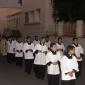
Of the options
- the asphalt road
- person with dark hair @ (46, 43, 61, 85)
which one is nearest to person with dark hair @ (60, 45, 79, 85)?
person with dark hair @ (46, 43, 61, 85)

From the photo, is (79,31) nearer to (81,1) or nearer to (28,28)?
(81,1)

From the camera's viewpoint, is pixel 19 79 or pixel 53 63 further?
pixel 19 79

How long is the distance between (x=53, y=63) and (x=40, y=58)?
12.8 feet

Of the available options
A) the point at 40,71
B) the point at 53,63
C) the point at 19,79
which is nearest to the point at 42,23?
the point at 40,71

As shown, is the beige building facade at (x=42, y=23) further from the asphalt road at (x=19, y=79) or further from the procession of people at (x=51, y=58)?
the asphalt road at (x=19, y=79)

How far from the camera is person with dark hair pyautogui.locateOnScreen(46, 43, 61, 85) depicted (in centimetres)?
1113

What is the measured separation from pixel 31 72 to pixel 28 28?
81.2 ft

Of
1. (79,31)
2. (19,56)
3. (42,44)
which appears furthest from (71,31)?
(42,44)

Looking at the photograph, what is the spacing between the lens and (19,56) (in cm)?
1964

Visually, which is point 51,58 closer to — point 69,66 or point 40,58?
point 69,66

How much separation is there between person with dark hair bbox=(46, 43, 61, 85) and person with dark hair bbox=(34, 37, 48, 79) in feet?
11.8

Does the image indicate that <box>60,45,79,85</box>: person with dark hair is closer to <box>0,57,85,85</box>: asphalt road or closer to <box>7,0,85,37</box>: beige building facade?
<box>0,57,85,85</box>: asphalt road

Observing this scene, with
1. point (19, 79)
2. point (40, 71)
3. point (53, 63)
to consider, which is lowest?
point (19, 79)

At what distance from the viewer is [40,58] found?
15070 millimetres
